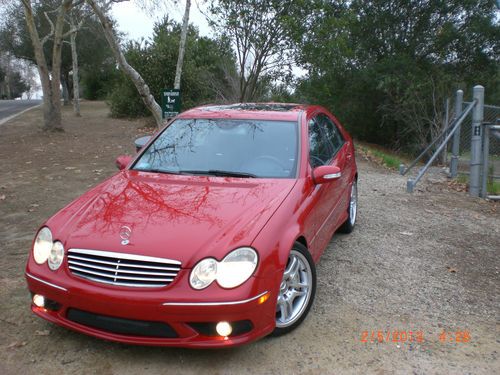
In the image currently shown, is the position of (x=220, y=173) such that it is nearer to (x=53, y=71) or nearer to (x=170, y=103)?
(x=170, y=103)

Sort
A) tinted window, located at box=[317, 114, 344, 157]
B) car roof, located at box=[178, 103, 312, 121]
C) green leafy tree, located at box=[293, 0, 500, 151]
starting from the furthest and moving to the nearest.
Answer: green leafy tree, located at box=[293, 0, 500, 151] < tinted window, located at box=[317, 114, 344, 157] < car roof, located at box=[178, 103, 312, 121]

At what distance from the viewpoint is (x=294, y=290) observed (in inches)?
135

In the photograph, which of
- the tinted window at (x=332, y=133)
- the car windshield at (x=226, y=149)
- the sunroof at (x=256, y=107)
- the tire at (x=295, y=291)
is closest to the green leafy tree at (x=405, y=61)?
the tinted window at (x=332, y=133)

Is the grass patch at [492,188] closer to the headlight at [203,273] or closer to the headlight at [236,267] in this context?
the headlight at [236,267]

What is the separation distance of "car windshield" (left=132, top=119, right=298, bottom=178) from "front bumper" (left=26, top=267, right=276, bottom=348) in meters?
Answer: 1.30

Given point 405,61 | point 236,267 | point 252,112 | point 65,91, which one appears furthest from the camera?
point 65,91

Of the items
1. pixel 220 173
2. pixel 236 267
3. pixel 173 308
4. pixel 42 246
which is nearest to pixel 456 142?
A: pixel 220 173

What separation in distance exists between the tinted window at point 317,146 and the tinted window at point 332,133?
16 centimetres

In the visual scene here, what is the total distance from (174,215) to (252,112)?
1.72 metres

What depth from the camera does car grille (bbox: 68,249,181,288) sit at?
9.32ft

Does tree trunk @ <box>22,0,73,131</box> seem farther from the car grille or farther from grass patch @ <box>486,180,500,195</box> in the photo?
the car grille

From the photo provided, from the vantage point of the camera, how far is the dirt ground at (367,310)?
3027mm

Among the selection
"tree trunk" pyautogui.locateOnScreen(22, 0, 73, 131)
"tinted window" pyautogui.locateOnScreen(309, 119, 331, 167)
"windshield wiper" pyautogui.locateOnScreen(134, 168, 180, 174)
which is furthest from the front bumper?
"tree trunk" pyautogui.locateOnScreen(22, 0, 73, 131)

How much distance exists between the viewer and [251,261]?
9.55ft
